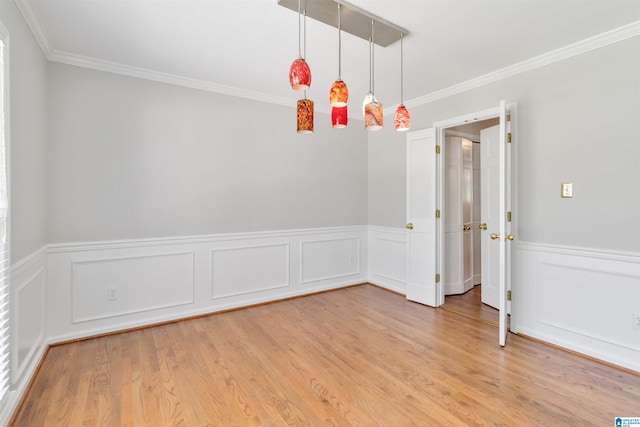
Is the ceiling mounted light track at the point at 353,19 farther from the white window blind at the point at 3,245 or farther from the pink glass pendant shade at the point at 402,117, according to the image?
the white window blind at the point at 3,245

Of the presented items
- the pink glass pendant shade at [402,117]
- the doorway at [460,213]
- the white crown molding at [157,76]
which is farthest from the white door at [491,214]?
the white crown molding at [157,76]

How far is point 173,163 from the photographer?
131 inches

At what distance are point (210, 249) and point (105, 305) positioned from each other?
1088 millimetres

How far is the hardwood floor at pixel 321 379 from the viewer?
1.91 meters

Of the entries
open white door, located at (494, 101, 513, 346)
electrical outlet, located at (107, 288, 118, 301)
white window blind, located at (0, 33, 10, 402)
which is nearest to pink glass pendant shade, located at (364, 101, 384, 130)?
open white door, located at (494, 101, 513, 346)

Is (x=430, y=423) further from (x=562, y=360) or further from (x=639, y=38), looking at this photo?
(x=639, y=38)

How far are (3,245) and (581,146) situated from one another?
161 inches

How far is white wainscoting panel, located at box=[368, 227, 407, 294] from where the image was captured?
4.36 meters

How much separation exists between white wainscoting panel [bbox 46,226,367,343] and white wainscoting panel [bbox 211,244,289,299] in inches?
0.4

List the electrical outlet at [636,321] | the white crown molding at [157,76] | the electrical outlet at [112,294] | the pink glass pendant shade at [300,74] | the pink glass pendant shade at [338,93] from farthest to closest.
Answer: the electrical outlet at [112,294], the white crown molding at [157,76], the electrical outlet at [636,321], the pink glass pendant shade at [338,93], the pink glass pendant shade at [300,74]

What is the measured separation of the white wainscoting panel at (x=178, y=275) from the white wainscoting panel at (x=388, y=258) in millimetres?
440

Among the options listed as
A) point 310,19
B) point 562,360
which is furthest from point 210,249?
point 562,360

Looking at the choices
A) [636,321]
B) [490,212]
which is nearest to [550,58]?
[490,212]

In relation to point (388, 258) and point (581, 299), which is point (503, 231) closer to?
point (581, 299)
